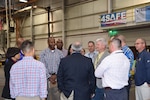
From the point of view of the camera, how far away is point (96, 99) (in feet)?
12.0

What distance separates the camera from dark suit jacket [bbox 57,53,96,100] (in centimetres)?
295

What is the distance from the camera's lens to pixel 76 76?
9.66ft

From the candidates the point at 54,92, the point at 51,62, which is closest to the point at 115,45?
the point at 51,62

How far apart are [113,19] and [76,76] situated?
6.90 metres

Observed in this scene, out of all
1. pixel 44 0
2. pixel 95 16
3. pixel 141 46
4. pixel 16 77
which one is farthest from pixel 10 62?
pixel 44 0

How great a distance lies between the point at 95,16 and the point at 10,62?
8.43m

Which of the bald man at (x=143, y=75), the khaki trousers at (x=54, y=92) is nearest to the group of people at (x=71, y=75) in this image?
the bald man at (x=143, y=75)

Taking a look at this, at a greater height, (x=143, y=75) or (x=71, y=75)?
(x=71, y=75)

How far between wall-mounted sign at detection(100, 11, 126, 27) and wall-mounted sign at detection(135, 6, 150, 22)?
0.69 meters

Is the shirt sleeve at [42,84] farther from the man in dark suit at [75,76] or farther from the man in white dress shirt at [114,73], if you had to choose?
the man in white dress shirt at [114,73]

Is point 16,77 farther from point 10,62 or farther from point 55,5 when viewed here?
point 55,5

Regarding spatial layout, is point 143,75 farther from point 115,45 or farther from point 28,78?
point 28,78

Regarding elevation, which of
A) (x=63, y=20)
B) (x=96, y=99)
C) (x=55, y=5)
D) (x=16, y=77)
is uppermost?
(x=55, y=5)

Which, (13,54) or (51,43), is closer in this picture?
(13,54)
